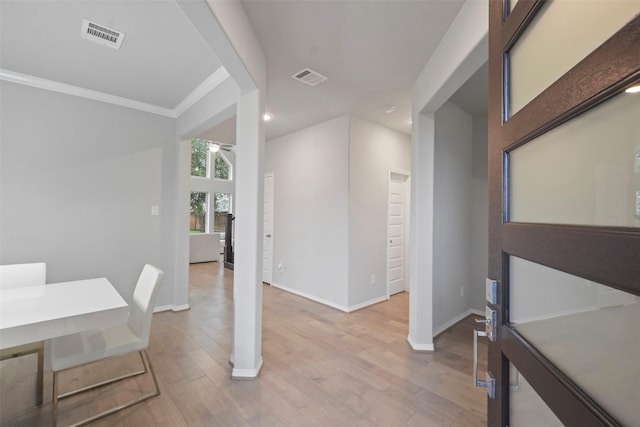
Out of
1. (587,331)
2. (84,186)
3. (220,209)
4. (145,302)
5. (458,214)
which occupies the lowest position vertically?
(145,302)

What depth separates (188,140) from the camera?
12.6ft

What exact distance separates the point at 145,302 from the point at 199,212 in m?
6.65

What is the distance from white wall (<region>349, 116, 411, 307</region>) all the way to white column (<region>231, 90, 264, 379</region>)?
1.77 meters

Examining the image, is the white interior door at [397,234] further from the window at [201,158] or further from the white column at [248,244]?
the window at [201,158]

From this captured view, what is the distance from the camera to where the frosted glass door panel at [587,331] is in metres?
0.47

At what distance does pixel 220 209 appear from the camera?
852cm

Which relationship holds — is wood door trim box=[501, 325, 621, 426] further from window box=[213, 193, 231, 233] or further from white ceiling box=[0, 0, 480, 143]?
window box=[213, 193, 231, 233]

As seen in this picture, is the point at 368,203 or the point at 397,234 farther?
the point at 397,234

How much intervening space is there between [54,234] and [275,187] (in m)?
2.99

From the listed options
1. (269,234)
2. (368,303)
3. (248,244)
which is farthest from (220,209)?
(248,244)

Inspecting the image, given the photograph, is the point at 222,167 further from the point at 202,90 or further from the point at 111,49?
the point at 111,49

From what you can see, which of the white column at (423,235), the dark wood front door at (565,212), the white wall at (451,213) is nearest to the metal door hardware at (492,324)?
the dark wood front door at (565,212)

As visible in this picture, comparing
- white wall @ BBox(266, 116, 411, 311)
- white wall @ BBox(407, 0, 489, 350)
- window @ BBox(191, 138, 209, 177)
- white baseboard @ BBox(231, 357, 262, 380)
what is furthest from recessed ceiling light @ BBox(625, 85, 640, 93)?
window @ BBox(191, 138, 209, 177)

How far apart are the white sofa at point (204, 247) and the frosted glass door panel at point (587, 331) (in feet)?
24.2
